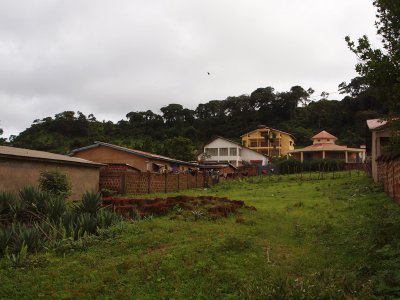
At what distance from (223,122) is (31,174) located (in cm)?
7783

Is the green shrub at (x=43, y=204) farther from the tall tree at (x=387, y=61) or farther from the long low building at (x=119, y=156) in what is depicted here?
the long low building at (x=119, y=156)

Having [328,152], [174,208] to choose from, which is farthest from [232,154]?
[174,208]

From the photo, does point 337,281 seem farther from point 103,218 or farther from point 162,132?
point 162,132

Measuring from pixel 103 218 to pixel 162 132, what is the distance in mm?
71950

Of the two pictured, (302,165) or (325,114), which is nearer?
(302,165)

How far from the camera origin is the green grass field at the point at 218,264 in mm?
6000

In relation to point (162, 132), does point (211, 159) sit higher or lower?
lower

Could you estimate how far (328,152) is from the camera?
6081 centimetres

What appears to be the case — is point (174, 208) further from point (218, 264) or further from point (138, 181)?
point (138, 181)

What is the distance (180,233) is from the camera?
10281 mm

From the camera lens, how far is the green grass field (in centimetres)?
600

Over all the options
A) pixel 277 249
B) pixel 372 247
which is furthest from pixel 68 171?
pixel 372 247

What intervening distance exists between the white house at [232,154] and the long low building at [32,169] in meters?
47.2

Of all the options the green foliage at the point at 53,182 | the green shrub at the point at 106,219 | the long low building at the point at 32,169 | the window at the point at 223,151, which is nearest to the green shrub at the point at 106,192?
the long low building at the point at 32,169
